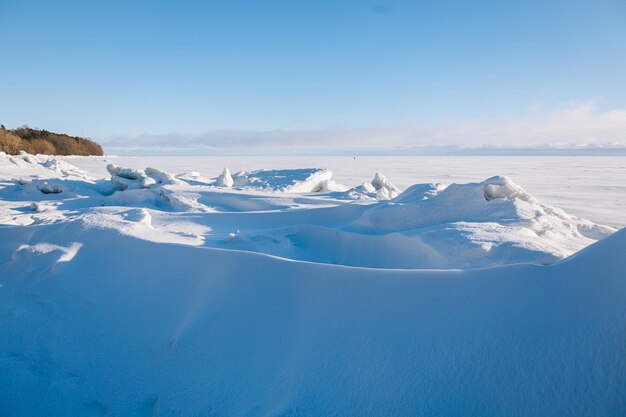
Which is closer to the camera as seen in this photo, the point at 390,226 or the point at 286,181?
the point at 390,226

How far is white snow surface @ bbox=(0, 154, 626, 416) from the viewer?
131 centimetres

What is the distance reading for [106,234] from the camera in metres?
2.64

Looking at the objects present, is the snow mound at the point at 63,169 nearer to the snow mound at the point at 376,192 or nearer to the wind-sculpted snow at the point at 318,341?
the snow mound at the point at 376,192

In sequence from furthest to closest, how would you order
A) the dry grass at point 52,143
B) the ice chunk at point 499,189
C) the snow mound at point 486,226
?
the dry grass at point 52,143
the ice chunk at point 499,189
the snow mound at point 486,226

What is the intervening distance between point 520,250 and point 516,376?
118 centimetres

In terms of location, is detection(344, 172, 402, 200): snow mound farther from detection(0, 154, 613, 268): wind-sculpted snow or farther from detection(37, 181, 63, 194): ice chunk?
detection(37, 181, 63, 194): ice chunk

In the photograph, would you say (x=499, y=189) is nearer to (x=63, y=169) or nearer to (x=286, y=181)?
(x=286, y=181)

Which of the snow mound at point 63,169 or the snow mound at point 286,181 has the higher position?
the snow mound at point 63,169

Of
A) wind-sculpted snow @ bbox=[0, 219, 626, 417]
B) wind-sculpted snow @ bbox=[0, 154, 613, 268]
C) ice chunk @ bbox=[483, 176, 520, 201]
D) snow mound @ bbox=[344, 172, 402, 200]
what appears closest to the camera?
wind-sculpted snow @ bbox=[0, 219, 626, 417]

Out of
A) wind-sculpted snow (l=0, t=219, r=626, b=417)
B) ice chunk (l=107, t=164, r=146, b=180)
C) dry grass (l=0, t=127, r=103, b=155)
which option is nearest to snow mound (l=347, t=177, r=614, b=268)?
wind-sculpted snow (l=0, t=219, r=626, b=417)

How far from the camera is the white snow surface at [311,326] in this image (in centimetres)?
131

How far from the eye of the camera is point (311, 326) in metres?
1.68

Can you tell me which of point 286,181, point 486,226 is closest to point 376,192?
point 286,181

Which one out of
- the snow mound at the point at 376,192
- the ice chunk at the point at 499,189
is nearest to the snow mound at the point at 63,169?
the snow mound at the point at 376,192
